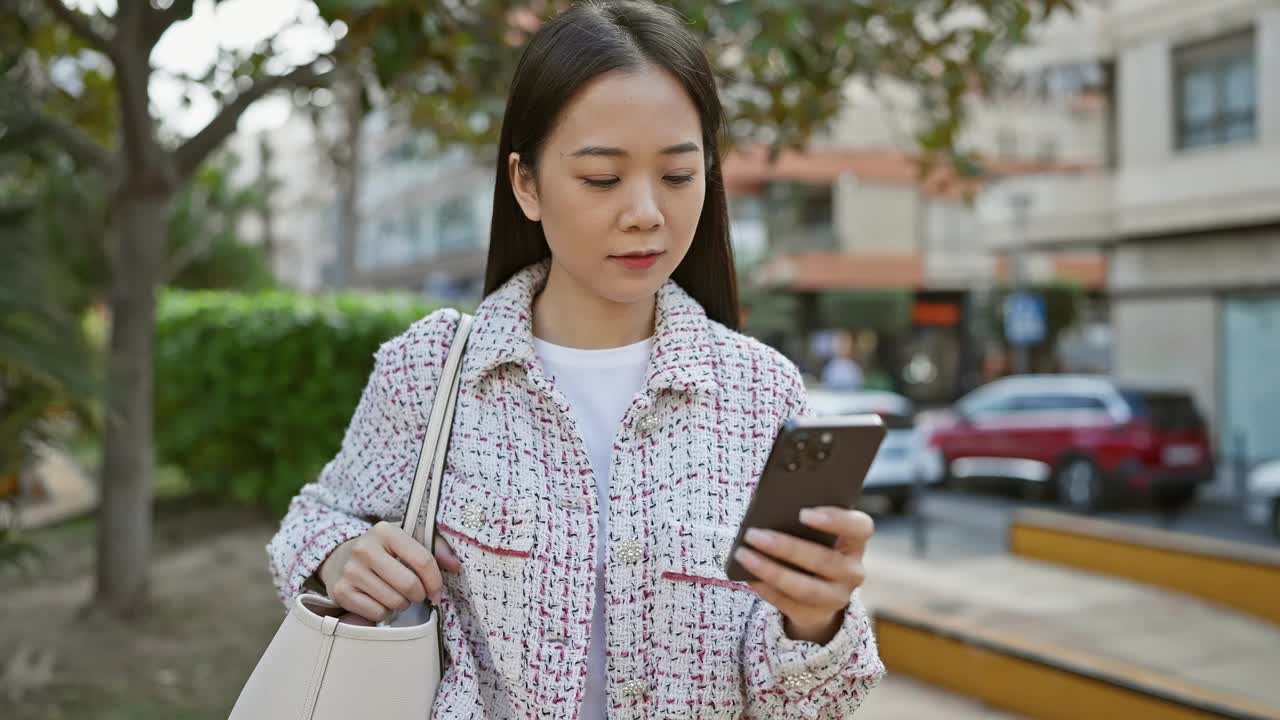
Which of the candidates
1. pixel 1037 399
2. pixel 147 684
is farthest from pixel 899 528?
pixel 147 684

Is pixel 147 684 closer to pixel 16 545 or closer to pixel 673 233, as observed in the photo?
pixel 16 545

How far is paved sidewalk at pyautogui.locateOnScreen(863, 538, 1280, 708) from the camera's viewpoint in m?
6.11

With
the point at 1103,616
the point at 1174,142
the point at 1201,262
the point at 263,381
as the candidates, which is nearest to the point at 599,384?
the point at 1103,616

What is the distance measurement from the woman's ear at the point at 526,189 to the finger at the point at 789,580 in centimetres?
66

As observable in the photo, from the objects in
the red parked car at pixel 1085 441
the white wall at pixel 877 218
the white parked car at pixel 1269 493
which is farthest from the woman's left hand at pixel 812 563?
the white wall at pixel 877 218

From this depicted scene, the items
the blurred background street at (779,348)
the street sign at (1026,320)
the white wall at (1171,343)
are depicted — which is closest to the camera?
the blurred background street at (779,348)

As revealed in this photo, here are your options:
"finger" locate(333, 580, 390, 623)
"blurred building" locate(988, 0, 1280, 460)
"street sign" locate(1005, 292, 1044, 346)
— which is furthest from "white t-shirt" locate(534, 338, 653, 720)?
"street sign" locate(1005, 292, 1044, 346)

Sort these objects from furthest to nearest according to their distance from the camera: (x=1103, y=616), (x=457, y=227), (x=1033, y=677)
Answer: (x=457, y=227) → (x=1103, y=616) → (x=1033, y=677)

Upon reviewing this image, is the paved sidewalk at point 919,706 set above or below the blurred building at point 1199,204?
below

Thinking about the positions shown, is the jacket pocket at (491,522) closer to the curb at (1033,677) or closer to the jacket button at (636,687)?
the jacket button at (636,687)

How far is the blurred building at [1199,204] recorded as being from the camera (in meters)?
16.3

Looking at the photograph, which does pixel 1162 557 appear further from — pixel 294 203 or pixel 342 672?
pixel 294 203

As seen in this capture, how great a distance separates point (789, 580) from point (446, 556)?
1.80 ft

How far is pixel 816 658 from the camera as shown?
5.07 feet
